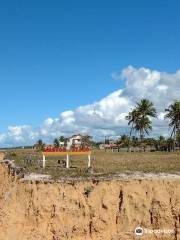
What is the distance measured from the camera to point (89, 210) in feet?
74.1

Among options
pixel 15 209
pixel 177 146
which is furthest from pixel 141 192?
pixel 177 146

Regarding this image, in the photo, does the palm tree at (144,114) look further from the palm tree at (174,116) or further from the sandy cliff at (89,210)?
the sandy cliff at (89,210)

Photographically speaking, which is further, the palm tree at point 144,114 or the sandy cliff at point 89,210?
the palm tree at point 144,114

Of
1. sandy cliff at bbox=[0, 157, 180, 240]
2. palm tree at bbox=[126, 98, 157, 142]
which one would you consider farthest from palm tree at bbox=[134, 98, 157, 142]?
sandy cliff at bbox=[0, 157, 180, 240]

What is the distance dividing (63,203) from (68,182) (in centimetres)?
111

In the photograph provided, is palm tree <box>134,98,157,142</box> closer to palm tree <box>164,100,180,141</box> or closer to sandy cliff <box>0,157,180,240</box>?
palm tree <box>164,100,180,141</box>

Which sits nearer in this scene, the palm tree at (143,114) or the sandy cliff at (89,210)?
the sandy cliff at (89,210)

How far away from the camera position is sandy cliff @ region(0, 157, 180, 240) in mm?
22281

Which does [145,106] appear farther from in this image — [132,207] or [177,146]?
[132,207]

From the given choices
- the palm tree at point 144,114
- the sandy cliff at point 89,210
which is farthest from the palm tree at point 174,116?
the sandy cliff at point 89,210

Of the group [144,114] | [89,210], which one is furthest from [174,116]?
[89,210]

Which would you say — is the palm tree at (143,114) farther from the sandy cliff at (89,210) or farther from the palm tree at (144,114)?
the sandy cliff at (89,210)

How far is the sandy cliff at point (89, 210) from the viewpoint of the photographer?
22281 millimetres

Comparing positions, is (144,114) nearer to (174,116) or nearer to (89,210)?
(174,116)
